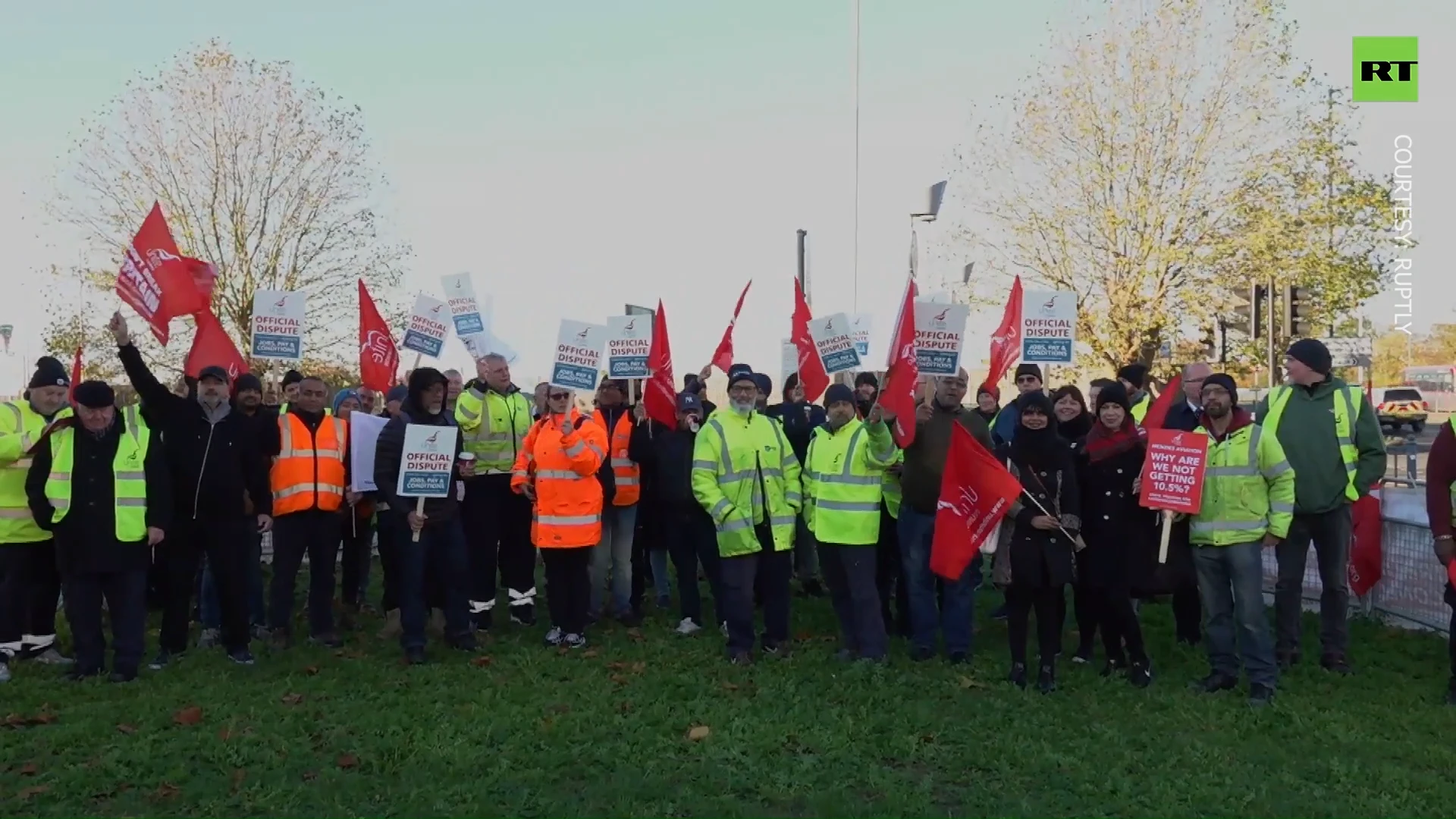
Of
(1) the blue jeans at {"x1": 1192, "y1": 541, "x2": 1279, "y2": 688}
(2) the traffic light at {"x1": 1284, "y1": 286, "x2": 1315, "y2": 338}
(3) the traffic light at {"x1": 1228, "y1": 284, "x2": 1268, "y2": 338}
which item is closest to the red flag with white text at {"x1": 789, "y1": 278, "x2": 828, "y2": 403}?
(1) the blue jeans at {"x1": 1192, "y1": 541, "x2": 1279, "y2": 688}

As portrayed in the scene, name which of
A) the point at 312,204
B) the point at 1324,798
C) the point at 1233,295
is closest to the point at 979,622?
the point at 1324,798

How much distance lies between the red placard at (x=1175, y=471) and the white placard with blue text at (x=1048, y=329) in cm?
326

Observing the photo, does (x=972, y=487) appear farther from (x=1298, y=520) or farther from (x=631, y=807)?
(x=631, y=807)

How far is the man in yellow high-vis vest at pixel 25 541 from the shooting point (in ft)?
27.9

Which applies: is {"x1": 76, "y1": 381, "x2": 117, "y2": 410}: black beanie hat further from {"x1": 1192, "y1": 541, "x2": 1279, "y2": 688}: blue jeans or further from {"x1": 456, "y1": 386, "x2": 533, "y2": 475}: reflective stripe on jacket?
{"x1": 1192, "y1": 541, "x2": 1279, "y2": 688}: blue jeans

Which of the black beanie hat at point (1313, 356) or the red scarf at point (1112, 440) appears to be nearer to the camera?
the red scarf at point (1112, 440)

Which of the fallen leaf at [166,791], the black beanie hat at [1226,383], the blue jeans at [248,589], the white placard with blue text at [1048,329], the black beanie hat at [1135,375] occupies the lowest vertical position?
the fallen leaf at [166,791]

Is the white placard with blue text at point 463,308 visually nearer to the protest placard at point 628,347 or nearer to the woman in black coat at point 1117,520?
the protest placard at point 628,347

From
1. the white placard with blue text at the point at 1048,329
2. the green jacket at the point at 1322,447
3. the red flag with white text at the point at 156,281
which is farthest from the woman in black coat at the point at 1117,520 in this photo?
the red flag with white text at the point at 156,281

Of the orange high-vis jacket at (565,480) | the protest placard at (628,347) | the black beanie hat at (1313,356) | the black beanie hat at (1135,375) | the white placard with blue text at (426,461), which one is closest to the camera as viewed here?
the black beanie hat at (1313,356)

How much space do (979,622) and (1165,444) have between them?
306 cm

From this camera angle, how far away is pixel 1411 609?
10.1 m

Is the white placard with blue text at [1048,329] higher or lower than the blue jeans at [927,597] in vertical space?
higher

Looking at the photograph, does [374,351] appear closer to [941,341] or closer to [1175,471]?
[941,341]
